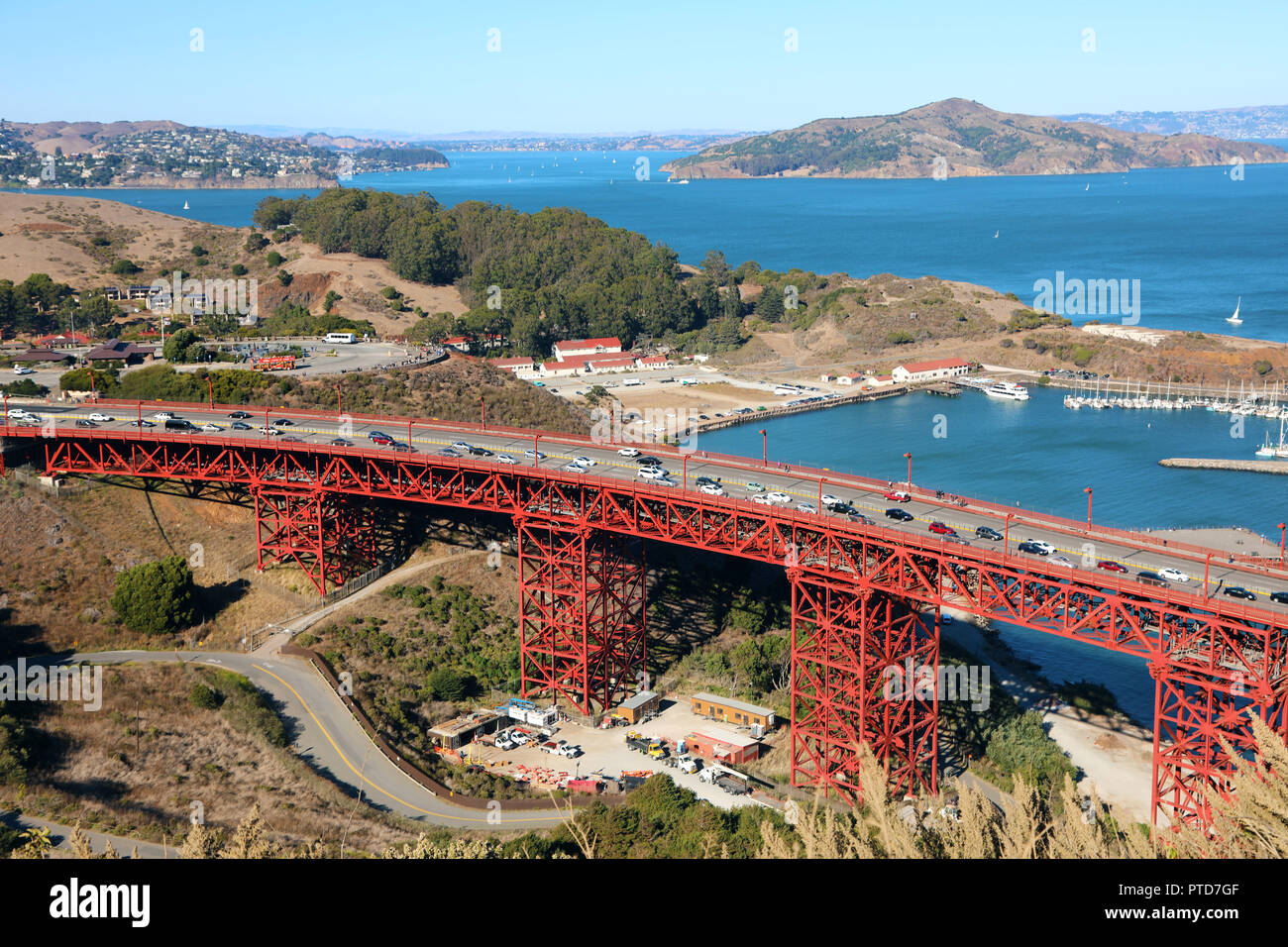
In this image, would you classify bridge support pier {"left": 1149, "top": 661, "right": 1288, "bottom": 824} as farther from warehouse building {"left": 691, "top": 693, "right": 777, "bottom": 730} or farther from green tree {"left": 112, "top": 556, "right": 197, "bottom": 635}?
green tree {"left": 112, "top": 556, "right": 197, "bottom": 635}

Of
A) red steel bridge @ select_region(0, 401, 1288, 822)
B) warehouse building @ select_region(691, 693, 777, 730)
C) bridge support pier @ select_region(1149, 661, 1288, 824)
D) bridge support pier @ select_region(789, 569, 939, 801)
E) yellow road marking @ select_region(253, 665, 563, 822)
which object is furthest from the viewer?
warehouse building @ select_region(691, 693, 777, 730)

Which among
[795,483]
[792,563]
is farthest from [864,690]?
[795,483]

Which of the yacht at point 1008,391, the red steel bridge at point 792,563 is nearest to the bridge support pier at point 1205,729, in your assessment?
the red steel bridge at point 792,563

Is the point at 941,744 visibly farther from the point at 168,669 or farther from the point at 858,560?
the point at 168,669

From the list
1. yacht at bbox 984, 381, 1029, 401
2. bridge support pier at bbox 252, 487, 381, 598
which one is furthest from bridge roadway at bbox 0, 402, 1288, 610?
yacht at bbox 984, 381, 1029, 401

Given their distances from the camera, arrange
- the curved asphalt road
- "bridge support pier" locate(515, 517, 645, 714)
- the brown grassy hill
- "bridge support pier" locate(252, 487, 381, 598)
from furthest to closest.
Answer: the brown grassy hill
"bridge support pier" locate(252, 487, 381, 598)
"bridge support pier" locate(515, 517, 645, 714)
the curved asphalt road

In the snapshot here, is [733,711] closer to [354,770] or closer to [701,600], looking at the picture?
[701,600]

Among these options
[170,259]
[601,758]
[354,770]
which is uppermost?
[170,259]
